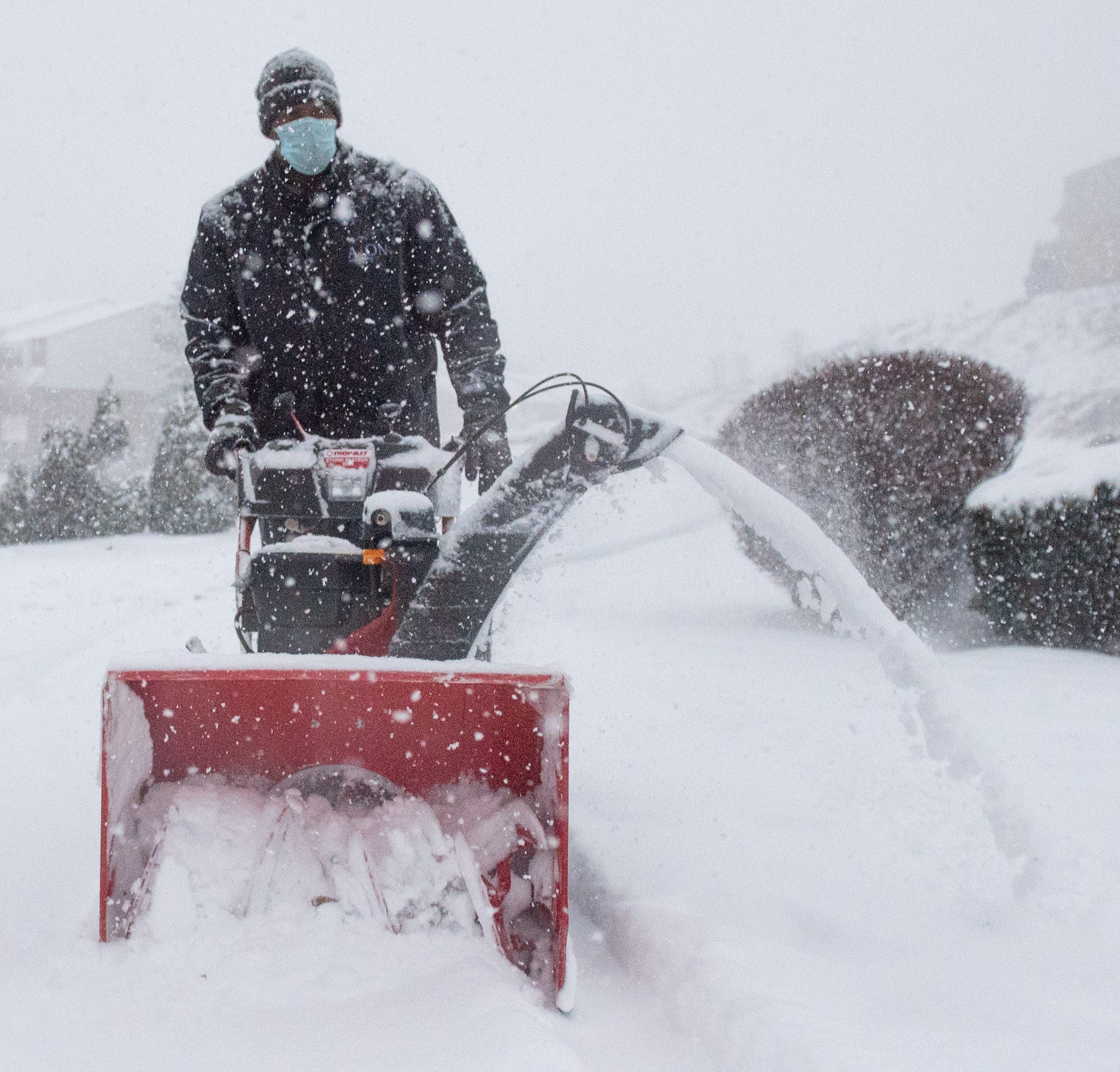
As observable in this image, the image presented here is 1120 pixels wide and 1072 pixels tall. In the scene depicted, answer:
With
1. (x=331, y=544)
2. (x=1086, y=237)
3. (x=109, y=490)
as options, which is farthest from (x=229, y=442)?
(x=1086, y=237)

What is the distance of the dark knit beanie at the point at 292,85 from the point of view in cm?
250

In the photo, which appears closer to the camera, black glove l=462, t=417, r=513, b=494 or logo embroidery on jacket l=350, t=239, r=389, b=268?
black glove l=462, t=417, r=513, b=494

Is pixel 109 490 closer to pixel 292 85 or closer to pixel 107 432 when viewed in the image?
pixel 107 432

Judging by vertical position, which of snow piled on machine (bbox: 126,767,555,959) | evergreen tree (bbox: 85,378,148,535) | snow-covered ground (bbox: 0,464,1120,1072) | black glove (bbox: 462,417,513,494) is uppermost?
evergreen tree (bbox: 85,378,148,535)

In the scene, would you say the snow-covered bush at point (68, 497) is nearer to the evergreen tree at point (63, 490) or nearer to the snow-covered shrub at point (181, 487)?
the evergreen tree at point (63, 490)

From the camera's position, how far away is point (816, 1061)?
52.3 inches

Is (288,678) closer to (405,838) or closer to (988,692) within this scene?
(405,838)

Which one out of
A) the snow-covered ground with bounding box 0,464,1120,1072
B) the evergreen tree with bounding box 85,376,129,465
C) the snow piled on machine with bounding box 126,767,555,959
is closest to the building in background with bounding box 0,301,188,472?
the evergreen tree with bounding box 85,376,129,465

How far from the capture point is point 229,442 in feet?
8.20

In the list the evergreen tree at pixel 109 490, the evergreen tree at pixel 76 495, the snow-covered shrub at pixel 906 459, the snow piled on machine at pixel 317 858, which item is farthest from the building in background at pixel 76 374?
the snow piled on machine at pixel 317 858

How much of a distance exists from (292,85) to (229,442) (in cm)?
102

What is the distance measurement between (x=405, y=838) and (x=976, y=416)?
5.23m

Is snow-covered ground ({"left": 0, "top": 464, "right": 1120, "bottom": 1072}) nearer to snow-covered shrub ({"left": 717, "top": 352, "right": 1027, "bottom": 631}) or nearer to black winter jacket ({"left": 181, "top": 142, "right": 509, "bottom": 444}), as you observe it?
black winter jacket ({"left": 181, "top": 142, "right": 509, "bottom": 444})

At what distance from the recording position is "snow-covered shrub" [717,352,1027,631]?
586cm
